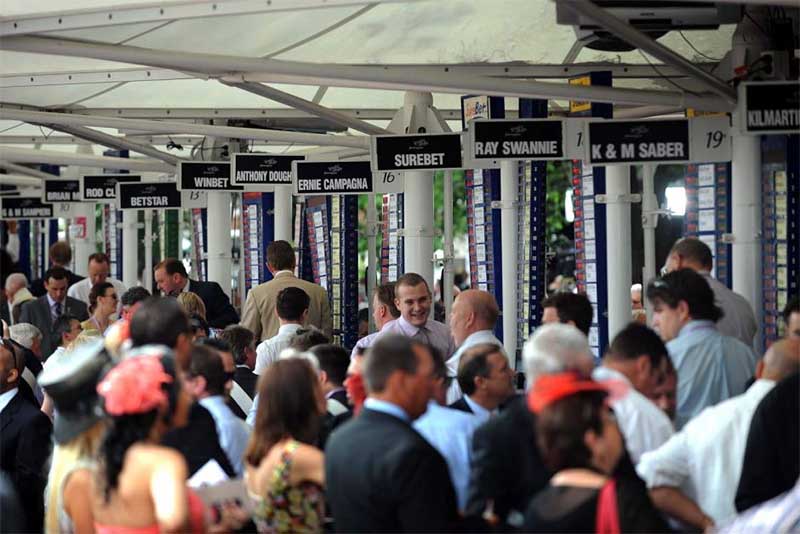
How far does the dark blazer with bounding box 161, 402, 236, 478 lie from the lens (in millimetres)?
6539

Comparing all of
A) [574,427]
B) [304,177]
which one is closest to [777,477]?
[574,427]

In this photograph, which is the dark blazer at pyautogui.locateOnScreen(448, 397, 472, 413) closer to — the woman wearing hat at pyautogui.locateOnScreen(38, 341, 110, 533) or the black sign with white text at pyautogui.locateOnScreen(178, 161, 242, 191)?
the woman wearing hat at pyautogui.locateOnScreen(38, 341, 110, 533)

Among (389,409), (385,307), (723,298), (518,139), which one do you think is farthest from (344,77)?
(389,409)

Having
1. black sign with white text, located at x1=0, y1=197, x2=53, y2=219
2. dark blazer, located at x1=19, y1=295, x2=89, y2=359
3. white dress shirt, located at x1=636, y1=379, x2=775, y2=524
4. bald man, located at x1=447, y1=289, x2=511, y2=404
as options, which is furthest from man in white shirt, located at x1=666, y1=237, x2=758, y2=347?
black sign with white text, located at x1=0, y1=197, x2=53, y2=219

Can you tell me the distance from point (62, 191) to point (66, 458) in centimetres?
1766

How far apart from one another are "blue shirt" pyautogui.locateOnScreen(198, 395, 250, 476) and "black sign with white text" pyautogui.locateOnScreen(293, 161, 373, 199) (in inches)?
350

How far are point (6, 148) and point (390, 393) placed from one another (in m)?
14.7

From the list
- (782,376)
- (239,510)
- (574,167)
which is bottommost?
(239,510)

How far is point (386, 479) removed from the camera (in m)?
5.20

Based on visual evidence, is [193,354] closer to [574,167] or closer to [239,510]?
[239,510]

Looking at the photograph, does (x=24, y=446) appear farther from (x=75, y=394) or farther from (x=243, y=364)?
(x=75, y=394)

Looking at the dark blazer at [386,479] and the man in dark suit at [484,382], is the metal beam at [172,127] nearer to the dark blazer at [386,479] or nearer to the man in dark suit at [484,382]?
the man in dark suit at [484,382]

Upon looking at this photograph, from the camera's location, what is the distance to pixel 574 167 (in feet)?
42.8

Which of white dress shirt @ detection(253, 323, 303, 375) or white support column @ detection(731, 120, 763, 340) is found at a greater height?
white support column @ detection(731, 120, 763, 340)
